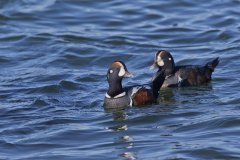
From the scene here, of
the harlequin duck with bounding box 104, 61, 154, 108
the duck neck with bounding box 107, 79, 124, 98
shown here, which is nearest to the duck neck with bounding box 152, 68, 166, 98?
the harlequin duck with bounding box 104, 61, 154, 108

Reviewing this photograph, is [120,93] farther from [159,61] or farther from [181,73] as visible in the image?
[181,73]

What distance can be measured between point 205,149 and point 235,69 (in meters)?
5.79

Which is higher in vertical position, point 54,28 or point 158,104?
point 54,28

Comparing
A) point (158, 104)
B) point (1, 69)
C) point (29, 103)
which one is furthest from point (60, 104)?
point (1, 69)

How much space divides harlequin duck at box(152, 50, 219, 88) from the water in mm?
315

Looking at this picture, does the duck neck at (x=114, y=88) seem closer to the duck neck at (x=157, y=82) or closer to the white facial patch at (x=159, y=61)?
the duck neck at (x=157, y=82)

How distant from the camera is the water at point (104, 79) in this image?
1380 centimetres

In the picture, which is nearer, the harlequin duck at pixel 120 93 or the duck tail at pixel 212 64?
the harlequin duck at pixel 120 93

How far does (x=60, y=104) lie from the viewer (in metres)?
16.7

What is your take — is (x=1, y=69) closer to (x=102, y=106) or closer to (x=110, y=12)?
(x=102, y=106)

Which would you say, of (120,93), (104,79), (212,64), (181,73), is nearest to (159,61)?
(181,73)

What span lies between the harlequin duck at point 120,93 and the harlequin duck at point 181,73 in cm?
150

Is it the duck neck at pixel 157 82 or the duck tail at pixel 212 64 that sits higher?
the duck tail at pixel 212 64

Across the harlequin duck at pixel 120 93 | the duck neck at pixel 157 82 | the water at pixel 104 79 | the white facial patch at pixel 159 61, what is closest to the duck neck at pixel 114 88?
the harlequin duck at pixel 120 93
